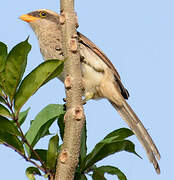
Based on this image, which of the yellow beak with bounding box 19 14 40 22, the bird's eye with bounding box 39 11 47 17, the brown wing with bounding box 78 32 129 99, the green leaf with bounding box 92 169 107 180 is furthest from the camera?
the bird's eye with bounding box 39 11 47 17

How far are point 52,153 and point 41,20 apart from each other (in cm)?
293

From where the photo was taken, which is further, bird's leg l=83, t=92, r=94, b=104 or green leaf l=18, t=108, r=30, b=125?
bird's leg l=83, t=92, r=94, b=104

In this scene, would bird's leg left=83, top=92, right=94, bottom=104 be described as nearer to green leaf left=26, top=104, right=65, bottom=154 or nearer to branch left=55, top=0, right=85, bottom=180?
green leaf left=26, top=104, right=65, bottom=154

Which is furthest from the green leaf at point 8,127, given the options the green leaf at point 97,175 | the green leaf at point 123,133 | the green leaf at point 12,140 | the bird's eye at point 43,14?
the bird's eye at point 43,14

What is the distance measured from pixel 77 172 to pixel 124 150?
14.9 inches

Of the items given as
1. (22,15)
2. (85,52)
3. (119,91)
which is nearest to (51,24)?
(22,15)

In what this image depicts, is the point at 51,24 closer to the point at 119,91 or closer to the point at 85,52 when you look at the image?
the point at 85,52

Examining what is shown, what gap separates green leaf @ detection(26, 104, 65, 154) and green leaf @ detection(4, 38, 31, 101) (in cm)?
49

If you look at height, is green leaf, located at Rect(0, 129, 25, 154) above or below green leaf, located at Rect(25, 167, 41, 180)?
above

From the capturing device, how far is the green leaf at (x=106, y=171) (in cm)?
262

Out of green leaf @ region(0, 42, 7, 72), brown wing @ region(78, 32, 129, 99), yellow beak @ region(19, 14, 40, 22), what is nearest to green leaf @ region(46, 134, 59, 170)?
green leaf @ region(0, 42, 7, 72)

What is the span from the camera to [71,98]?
2.39 metres

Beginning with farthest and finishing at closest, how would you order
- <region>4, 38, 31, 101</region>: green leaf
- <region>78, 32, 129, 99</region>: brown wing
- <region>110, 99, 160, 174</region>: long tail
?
<region>78, 32, 129, 99</region>: brown wing → <region>110, 99, 160, 174</region>: long tail → <region>4, 38, 31, 101</region>: green leaf

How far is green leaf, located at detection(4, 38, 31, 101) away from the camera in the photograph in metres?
2.22
